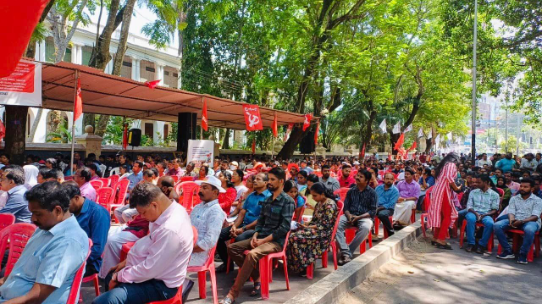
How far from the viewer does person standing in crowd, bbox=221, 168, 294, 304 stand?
4.28 m

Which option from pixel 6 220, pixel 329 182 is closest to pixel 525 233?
pixel 329 182

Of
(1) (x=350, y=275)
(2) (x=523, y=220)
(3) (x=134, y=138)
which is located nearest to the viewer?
(1) (x=350, y=275)

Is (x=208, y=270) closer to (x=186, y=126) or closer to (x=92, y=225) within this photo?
(x=92, y=225)

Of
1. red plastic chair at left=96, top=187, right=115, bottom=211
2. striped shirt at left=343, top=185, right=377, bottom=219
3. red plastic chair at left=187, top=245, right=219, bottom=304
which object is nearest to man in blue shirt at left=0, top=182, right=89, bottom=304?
red plastic chair at left=187, top=245, right=219, bottom=304

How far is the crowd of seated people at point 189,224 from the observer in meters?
2.51

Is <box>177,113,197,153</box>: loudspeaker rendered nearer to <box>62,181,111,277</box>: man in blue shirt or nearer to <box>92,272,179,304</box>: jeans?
<box>62,181,111,277</box>: man in blue shirt

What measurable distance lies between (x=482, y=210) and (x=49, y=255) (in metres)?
6.69

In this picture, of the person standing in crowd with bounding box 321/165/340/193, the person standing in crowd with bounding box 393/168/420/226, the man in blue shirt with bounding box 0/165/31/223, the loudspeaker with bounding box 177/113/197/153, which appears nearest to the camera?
the man in blue shirt with bounding box 0/165/31/223

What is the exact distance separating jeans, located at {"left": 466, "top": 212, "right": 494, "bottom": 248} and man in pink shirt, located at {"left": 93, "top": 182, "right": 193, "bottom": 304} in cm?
540

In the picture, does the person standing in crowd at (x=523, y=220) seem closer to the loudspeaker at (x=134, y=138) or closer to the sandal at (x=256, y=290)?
the sandal at (x=256, y=290)

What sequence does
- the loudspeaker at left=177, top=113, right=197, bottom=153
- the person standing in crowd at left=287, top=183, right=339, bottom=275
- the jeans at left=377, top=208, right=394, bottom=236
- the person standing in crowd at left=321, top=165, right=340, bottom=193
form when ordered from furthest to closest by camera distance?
the loudspeaker at left=177, top=113, right=197, bottom=153
the person standing in crowd at left=321, top=165, right=340, bottom=193
the jeans at left=377, top=208, right=394, bottom=236
the person standing in crowd at left=287, top=183, right=339, bottom=275

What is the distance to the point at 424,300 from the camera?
4395 mm

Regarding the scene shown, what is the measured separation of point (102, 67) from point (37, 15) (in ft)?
44.9

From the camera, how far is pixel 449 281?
504 cm
